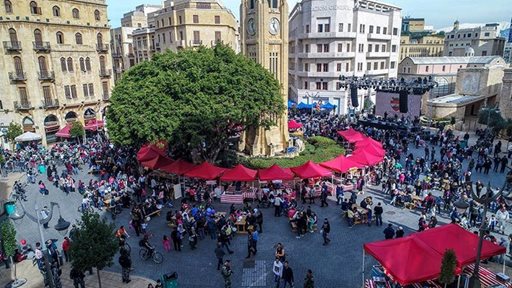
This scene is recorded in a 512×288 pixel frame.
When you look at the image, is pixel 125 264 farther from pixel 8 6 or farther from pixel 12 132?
pixel 8 6

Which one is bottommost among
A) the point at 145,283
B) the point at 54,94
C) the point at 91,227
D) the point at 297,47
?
the point at 145,283

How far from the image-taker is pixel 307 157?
27.4 metres

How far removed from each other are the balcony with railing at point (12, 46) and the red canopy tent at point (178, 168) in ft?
74.7

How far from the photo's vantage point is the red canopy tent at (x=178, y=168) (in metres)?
23.7

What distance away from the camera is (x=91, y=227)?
41.2 ft

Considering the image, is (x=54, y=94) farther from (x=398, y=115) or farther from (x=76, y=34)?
(x=398, y=115)

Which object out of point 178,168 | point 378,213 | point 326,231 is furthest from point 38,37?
point 378,213

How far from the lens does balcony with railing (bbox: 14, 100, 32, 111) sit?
36450mm

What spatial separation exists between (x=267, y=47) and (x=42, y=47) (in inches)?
944

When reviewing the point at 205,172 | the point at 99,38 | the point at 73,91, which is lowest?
the point at 205,172

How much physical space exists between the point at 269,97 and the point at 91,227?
15.4 meters

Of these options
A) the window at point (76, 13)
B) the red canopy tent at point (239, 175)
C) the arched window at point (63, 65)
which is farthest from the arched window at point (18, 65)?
the red canopy tent at point (239, 175)

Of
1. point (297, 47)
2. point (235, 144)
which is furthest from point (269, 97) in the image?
point (297, 47)

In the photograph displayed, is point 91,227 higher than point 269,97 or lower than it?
lower
